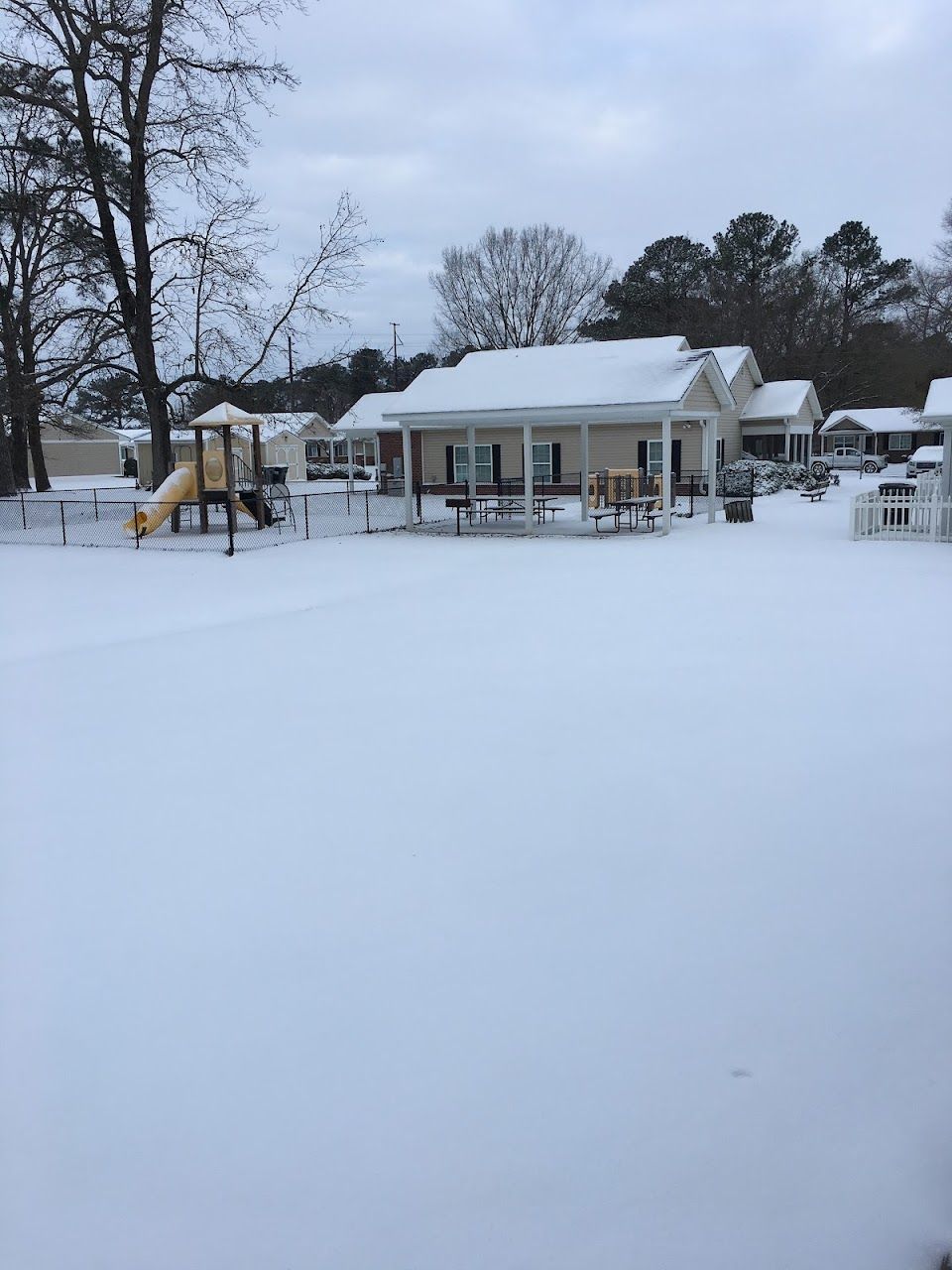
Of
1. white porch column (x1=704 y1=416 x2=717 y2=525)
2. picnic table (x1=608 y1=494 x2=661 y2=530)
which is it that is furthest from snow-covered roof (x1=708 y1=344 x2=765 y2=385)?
picnic table (x1=608 y1=494 x2=661 y2=530)

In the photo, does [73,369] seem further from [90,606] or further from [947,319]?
[947,319]

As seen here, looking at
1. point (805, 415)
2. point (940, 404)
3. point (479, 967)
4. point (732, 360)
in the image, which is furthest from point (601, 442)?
point (479, 967)

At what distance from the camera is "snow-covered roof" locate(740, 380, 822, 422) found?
38.4m

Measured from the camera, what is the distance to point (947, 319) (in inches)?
2378

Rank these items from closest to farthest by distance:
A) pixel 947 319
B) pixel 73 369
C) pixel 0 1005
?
pixel 0 1005 → pixel 73 369 → pixel 947 319

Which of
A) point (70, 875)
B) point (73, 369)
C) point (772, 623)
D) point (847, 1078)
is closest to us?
point (847, 1078)

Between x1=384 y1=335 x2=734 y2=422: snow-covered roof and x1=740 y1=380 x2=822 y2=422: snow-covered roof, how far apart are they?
38.0 ft

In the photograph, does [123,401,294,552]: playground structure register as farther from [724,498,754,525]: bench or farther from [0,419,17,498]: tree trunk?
[0,419,17,498]: tree trunk

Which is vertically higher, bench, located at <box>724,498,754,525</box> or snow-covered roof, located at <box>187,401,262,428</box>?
snow-covered roof, located at <box>187,401,262,428</box>

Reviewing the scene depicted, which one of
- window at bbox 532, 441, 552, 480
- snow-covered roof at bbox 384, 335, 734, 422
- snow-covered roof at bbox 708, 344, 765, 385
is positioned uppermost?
snow-covered roof at bbox 708, 344, 765, 385

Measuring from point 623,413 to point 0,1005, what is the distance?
20.0 meters

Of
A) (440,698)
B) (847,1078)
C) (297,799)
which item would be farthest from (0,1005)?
(440,698)

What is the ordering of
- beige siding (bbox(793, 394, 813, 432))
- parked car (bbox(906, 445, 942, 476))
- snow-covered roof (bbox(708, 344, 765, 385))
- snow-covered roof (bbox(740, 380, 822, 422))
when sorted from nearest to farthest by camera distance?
snow-covered roof (bbox(708, 344, 765, 385)) → snow-covered roof (bbox(740, 380, 822, 422)) → beige siding (bbox(793, 394, 813, 432)) → parked car (bbox(906, 445, 942, 476))

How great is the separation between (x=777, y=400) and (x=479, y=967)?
38.7m
